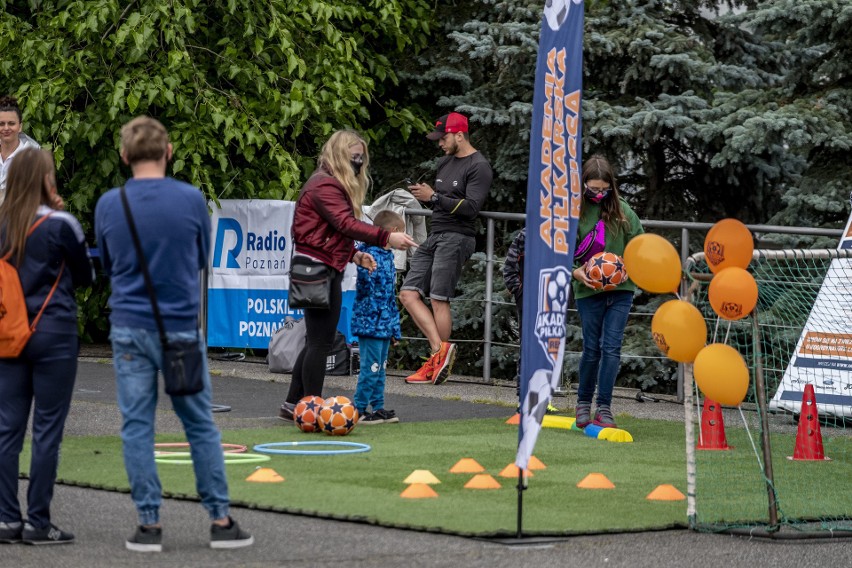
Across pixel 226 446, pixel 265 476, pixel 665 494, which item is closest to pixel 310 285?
pixel 226 446

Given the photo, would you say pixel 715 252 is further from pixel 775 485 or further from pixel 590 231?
pixel 590 231

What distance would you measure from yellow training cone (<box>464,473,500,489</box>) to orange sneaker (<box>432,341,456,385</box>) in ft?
18.2

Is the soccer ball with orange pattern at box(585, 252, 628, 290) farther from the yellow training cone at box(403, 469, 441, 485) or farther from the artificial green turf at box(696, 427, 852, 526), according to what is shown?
the yellow training cone at box(403, 469, 441, 485)

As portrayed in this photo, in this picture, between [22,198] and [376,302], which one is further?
[376,302]

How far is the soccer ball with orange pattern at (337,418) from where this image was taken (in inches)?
398

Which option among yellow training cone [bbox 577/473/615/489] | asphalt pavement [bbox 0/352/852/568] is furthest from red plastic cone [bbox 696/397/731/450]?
asphalt pavement [bbox 0/352/852/568]

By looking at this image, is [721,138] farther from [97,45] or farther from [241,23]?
[97,45]

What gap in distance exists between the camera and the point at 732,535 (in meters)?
7.22

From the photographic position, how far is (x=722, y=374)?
726cm

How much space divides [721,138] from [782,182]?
1186mm

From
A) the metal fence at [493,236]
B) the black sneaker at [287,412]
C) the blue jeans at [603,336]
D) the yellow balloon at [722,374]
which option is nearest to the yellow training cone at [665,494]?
the yellow balloon at [722,374]

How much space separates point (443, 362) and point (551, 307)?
7.02 m

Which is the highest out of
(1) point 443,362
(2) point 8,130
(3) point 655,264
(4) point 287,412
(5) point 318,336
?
(2) point 8,130

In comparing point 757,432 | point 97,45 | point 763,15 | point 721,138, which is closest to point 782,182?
point 721,138
